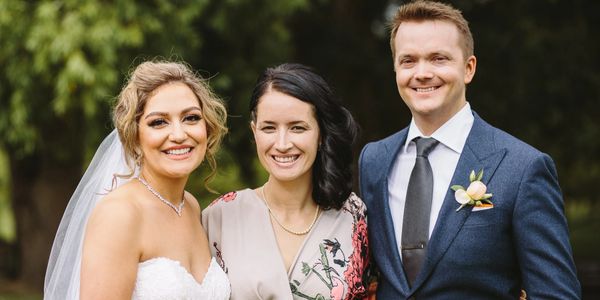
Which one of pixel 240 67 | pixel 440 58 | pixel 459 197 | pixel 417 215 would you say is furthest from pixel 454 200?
pixel 240 67

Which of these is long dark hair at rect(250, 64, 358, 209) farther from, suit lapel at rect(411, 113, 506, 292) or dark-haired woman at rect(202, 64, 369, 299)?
suit lapel at rect(411, 113, 506, 292)

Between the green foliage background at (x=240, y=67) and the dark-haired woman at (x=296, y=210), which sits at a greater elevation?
the green foliage background at (x=240, y=67)

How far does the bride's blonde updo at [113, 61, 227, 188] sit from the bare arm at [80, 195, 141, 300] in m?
0.39

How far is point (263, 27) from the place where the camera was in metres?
7.71

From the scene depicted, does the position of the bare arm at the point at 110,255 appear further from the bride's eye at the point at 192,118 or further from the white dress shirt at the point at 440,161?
the white dress shirt at the point at 440,161

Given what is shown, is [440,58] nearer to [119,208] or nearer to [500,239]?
[500,239]

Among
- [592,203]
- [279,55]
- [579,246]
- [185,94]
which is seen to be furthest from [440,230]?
[579,246]

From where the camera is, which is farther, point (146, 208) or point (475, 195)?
point (146, 208)

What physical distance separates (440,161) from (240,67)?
5.17 m

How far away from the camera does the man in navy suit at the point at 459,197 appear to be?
9.85 ft

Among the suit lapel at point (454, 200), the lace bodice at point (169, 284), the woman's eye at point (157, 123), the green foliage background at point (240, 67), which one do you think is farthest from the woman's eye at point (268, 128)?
the green foliage background at point (240, 67)

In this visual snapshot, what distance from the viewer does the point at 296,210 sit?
147 inches

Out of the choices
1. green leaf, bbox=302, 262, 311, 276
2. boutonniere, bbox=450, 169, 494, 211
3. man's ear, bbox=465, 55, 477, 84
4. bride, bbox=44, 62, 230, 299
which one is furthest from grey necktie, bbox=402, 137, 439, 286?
bride, bbox=44, 62, 230, 299

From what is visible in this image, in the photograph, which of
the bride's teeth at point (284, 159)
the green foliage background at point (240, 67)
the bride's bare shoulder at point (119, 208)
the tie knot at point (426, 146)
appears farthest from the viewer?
the green foliage background at point (240, 67)
